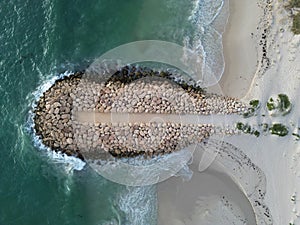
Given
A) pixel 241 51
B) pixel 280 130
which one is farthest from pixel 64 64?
pixel 280 130

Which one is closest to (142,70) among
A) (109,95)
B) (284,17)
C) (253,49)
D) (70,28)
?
(109,95)

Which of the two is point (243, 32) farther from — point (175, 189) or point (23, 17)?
point (23, 17)

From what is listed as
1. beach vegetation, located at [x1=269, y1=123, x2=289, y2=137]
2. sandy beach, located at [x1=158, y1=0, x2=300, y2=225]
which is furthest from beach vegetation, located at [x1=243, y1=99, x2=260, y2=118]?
beach vegetation, located at [x1=269, y1=123, x2=289, y2=137]

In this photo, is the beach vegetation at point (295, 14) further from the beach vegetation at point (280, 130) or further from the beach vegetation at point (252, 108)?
the beach vegetation at point (280, 130)

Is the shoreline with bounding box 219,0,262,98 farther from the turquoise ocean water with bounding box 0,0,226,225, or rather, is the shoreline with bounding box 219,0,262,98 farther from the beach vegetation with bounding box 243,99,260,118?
the turquoise ocean water with bounding box 0,0,226,225

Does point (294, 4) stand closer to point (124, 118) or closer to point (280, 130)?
point (280, 130)

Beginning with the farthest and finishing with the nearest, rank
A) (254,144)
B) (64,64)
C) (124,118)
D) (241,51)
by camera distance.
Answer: (64,64) → (241,51) → (124,118) → (254,144)
